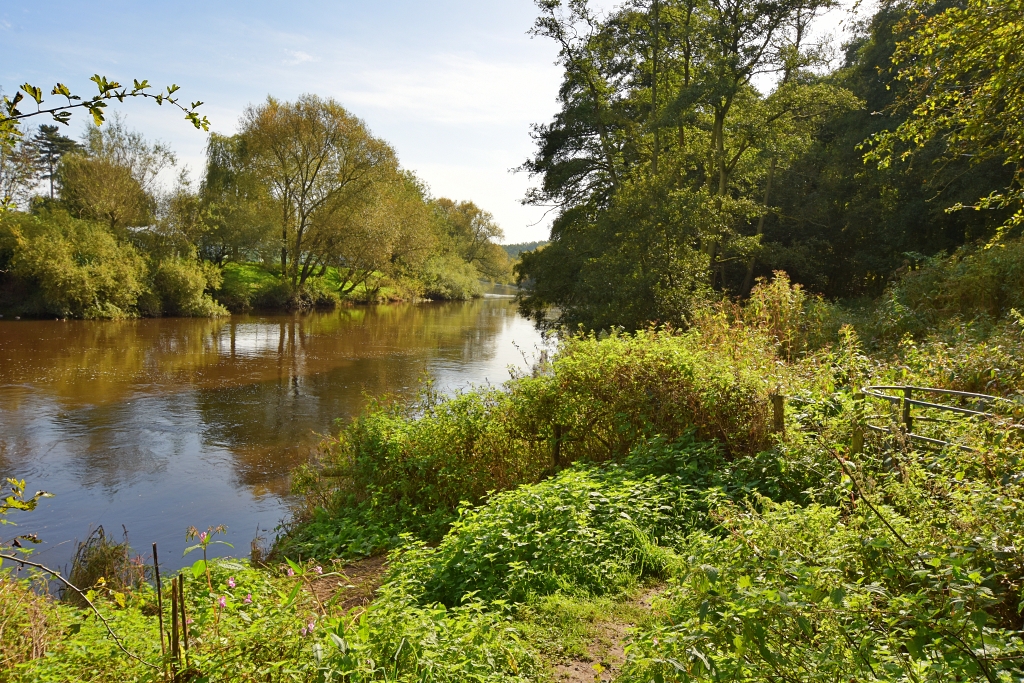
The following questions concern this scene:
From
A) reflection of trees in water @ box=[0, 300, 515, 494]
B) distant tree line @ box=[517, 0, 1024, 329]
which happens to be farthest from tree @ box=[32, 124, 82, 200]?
distant tree line @ box=[517, 0, 1024, 329]

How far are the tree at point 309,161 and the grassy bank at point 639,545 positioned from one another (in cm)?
3176

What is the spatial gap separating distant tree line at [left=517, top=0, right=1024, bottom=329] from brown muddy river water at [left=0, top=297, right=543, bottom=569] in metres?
5.21

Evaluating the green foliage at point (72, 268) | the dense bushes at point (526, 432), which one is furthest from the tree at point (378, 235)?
the dense bushes at point (526, 432)

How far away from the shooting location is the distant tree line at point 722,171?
16656 millimetres

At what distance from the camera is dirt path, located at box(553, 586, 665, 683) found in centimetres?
359

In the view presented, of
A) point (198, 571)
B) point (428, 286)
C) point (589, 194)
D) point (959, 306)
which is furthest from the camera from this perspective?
point (428, 286)

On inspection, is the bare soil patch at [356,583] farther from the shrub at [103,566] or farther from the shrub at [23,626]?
the shrub at [103,566]

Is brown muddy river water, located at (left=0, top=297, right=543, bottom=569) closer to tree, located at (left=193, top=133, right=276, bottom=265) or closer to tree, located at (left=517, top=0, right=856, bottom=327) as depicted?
tree, located at (left=517, top=0, right=856, bottom=327)

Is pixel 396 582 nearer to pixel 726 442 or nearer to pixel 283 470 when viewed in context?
pixel 726 442

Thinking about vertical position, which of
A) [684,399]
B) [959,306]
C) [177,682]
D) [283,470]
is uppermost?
[959,306]

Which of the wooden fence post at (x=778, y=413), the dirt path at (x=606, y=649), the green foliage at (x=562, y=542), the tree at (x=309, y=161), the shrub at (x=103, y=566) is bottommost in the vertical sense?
the shrub at (x=103, y=566)

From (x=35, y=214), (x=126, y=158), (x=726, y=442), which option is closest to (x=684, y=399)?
(x=726, y=442)

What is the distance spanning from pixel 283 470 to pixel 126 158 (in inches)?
1226

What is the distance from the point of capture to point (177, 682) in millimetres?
2756
